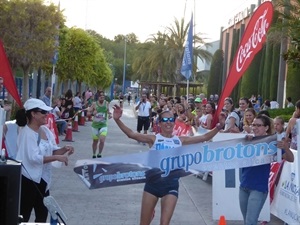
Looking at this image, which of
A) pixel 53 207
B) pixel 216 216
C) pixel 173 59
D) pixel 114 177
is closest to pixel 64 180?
pixel 216 216

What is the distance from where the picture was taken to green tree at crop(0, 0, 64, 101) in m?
26.9

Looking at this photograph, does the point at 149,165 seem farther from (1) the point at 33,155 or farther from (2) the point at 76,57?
(2) the point at 76,57

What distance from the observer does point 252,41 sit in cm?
970

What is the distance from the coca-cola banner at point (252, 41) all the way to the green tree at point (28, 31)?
17.9 metres

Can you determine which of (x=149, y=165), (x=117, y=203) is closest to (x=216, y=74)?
(x=117, y=203)

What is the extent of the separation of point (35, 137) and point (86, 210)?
3.97 meters

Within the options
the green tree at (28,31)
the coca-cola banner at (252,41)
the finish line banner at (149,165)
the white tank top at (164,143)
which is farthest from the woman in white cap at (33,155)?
the green tree at (28,31)

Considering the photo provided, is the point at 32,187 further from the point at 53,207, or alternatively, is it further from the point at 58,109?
the point at 58,109

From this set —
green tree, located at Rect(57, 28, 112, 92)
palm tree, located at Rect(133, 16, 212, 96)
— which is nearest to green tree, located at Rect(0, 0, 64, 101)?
green tree, located at Rect(57, 28, 112, 92)

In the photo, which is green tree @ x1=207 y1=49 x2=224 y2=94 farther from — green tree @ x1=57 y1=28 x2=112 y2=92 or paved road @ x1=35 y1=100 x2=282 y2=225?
paved road @ x1=35 y1=100 x2=282 y2=225

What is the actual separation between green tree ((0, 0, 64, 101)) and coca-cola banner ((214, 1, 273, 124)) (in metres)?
17.9

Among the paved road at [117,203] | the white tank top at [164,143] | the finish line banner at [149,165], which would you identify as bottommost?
the paved road at [117,203]

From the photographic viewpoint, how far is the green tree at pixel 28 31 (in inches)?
1059

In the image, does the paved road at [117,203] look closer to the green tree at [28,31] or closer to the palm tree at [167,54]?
the green tree at [28,31]
